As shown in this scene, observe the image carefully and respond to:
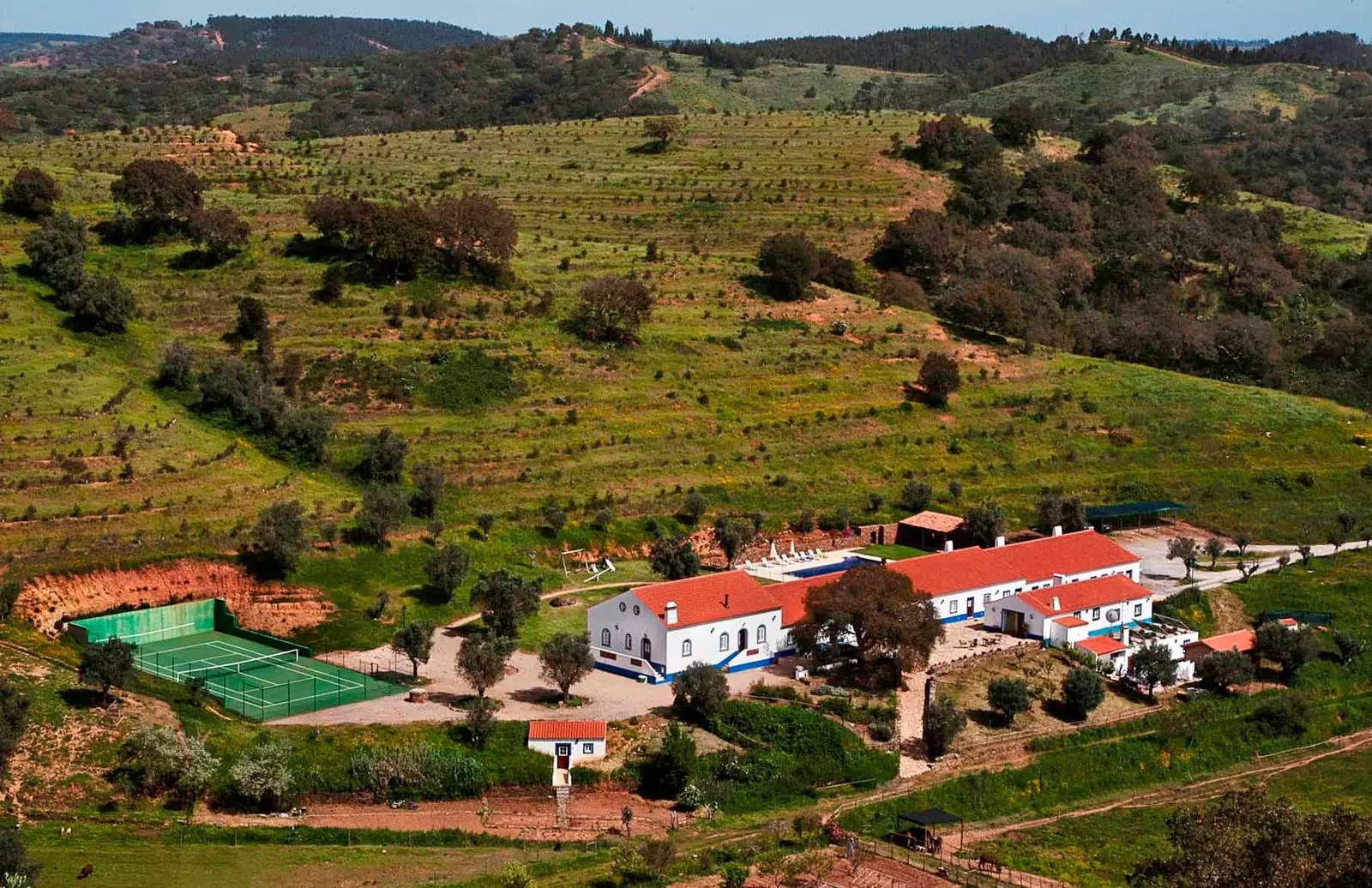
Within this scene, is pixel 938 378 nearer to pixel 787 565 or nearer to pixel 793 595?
pixel 787 565

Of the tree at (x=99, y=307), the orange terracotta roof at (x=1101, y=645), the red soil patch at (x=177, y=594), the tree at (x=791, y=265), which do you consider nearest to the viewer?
the red soil patch at (x=177, y=594)

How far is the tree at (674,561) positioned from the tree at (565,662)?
32.6 feet

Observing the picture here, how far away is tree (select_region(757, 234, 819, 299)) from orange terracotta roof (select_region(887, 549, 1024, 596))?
30.8 metres

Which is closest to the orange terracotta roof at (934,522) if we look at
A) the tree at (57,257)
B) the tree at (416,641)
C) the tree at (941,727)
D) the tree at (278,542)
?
the tree at (941,727)

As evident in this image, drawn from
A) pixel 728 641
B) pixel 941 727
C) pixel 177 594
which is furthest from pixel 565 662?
pixel 177 594

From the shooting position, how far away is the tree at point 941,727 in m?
46.4

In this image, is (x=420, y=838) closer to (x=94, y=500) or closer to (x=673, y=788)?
(x=673, y=788)

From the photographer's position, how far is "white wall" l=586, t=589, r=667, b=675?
166 ft

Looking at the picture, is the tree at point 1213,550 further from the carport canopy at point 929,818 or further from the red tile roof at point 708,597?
the carport canopy at point 929,818

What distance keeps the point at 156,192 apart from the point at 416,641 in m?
44.3

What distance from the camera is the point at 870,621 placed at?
50094mm

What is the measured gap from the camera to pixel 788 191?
10825 cm

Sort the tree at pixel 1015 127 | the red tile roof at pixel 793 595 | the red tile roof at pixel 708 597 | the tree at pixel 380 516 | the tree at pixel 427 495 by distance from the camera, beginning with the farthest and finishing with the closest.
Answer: the tree at pixel 1015 127 → the tree at pixel 427 495 → the tree at pixel 380 516 → the red tile roof at pixel 793 595 → the red tile roof at pixel 708 597

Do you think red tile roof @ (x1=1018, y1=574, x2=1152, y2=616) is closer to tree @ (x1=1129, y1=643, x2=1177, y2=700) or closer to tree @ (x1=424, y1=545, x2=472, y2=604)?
tree @ (x1=1129, y1=643, x2=1177, y2=700)
